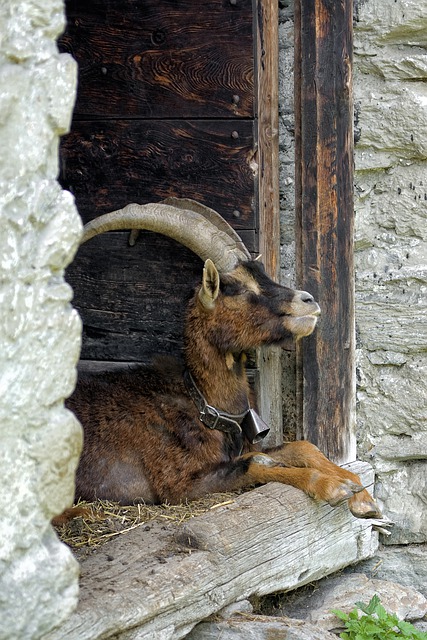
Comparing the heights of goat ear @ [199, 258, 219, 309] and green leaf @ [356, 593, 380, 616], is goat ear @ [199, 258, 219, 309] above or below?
above

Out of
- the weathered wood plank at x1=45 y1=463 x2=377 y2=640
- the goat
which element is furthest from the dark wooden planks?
the weathered wood plank at x1=45 y1=463 x2=377 y2=640

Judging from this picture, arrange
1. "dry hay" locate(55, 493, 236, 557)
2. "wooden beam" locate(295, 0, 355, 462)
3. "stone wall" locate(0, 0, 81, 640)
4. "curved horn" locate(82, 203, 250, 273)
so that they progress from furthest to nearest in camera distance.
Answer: "wooden beam" locate(295, 0, 355, 462)
"curved horn" locate(82, 203, 250, 273)
"dry hay" locate(55, 493, 236, 557)
"stone wall" locate(0, 0, 81, 640)

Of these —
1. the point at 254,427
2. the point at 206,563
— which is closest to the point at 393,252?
the point at 254,427

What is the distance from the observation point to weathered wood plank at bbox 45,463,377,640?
375 cm

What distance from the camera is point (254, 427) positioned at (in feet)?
17.6

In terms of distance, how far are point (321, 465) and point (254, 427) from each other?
1.29 ft

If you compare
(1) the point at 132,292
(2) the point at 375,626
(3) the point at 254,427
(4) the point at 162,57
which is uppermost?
(4) the point at 162,57

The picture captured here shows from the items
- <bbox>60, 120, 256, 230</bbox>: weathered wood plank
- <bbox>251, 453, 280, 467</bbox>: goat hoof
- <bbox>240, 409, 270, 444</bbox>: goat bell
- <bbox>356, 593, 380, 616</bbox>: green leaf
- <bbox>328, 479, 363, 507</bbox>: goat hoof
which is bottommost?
<bbox>356, 593, 380, 616</bbox>: green leaf

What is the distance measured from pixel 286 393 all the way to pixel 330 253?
81cm

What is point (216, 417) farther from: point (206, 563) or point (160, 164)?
point (160, 164)

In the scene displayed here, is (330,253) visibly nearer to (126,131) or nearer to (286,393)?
(286,393)

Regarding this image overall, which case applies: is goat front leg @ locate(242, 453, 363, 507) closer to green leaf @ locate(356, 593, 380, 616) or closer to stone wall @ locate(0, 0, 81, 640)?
green leaf @ locate(356, 593, 380, 616)

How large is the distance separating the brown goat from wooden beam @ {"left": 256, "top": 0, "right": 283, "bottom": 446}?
7.9 inches

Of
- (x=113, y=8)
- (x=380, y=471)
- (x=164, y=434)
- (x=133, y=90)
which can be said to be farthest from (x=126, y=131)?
(x=380, y=471)
